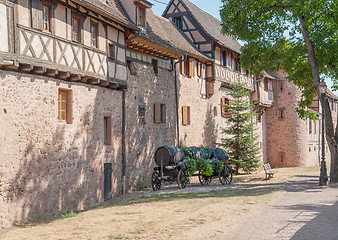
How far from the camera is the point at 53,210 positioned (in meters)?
13.4

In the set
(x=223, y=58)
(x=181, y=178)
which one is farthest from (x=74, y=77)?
(x=223, y=58)

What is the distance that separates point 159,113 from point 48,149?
8.65 m

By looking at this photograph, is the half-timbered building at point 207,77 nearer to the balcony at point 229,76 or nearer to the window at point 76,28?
the balcony at point 229,76

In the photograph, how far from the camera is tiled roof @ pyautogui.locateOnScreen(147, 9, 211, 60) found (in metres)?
21.7

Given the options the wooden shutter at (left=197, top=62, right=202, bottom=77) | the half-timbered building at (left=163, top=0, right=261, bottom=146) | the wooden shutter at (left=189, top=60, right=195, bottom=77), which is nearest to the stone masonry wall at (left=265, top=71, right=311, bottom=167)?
the half-timbered building at (left=163, top=0, right=261, bottom=146)

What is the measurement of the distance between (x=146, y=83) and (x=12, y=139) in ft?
30.3

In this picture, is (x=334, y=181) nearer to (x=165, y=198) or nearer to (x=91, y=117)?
(x=165, y=198)

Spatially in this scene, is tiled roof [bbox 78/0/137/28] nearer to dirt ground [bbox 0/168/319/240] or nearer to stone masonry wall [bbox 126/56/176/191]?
stone masonry wall [bbox 126/56/176/191]

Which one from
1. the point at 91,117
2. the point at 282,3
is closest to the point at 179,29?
the point at 282,3

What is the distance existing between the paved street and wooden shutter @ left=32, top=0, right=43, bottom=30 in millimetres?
7949

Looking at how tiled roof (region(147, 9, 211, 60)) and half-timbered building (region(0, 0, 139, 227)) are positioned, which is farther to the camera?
tiled roof (region(147, 9, 211, 60))

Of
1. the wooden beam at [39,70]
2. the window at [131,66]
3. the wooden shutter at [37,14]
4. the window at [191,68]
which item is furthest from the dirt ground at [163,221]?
the window at [191,68]

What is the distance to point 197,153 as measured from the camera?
61.9ft

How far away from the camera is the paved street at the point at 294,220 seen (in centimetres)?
827
